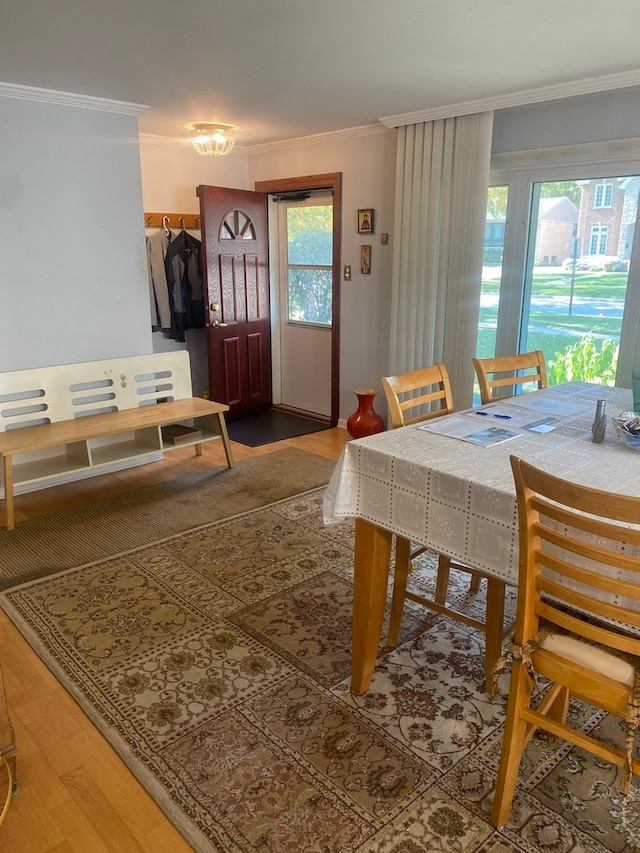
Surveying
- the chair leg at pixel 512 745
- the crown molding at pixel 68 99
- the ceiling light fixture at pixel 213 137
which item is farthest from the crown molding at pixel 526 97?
the chair leg at pixel 512 745

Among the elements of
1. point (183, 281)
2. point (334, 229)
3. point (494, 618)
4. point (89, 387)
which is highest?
point (334, 229)

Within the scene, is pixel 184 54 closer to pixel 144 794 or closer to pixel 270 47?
pixel 270 47

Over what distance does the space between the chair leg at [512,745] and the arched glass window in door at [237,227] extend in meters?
4.41

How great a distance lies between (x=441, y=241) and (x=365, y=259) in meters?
0.78

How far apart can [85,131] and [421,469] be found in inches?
131

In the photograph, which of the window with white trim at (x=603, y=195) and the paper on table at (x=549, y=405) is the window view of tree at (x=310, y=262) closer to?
the window with white trim at (x=603, y=195)

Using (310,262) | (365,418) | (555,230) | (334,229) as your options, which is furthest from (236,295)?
(555,230)

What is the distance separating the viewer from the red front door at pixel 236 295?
507cm

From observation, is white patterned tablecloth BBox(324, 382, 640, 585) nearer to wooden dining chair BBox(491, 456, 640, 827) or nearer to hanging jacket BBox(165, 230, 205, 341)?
wooden dining chair BBox(491, 456, 640, 827)

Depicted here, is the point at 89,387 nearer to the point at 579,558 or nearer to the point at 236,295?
the point at 236,295

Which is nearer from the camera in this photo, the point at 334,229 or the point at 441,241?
the point at 441,241

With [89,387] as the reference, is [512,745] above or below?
below

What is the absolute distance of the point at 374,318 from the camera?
4898mm

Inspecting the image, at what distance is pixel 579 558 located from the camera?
1459mm
